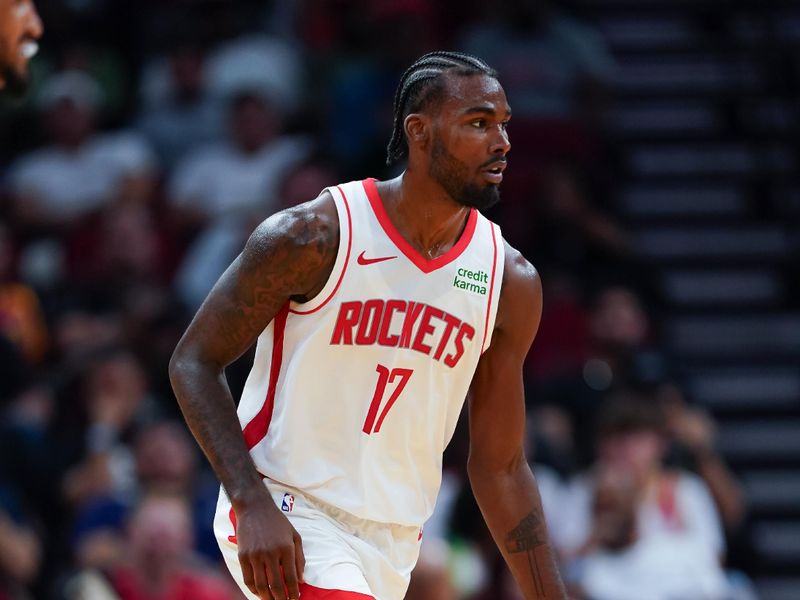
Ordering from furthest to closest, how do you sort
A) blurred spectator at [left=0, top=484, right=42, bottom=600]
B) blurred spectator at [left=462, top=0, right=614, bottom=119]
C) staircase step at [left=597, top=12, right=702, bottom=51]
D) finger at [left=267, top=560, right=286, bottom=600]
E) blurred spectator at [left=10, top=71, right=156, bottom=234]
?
staircase step at [left=597, top=12, right=702, bottom=51] < blurred spectator at [left=462, top=0, right=614, bottom=119] < blurred spectator at [left=10, top=71, right=156, bottom=234] < blurred spectator at [left=0, top=484, right=42, bottom=600] < finger at [left=267, top=560, right=286, bottom=600]

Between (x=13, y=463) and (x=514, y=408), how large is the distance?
432 cm

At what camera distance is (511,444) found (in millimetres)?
4602

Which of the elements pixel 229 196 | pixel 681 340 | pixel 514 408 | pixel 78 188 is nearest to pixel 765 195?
pixel 681 340

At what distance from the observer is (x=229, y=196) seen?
33.7 ft

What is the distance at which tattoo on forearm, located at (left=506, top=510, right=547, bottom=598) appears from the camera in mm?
4570

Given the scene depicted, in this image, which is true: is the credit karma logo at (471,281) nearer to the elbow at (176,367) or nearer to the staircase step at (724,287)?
the elbow at (176,367)

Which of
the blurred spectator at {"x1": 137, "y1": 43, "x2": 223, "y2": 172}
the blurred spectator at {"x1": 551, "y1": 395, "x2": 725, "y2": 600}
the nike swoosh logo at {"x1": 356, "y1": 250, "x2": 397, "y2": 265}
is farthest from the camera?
the blurred spectator at {"x1": 137, "y1": 43, "x2": 223, "y2": 172}

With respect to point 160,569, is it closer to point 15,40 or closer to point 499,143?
point 15,40

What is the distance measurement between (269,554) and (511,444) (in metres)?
0.97

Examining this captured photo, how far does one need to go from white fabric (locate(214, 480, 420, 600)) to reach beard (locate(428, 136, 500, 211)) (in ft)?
3.13

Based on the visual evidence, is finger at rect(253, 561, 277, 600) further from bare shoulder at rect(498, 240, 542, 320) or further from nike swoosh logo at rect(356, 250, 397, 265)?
bare shoulder at rect(498, 240, 542, 320)

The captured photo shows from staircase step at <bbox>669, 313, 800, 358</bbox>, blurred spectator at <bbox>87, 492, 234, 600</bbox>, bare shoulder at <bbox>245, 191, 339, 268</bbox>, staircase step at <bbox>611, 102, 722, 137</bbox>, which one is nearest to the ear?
bare shoulder at <bbox>245, 191, 339, 268</bbox>

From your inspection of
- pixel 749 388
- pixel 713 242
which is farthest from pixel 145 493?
pixel 713 242

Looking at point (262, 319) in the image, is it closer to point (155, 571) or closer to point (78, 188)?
point (155, 571)
